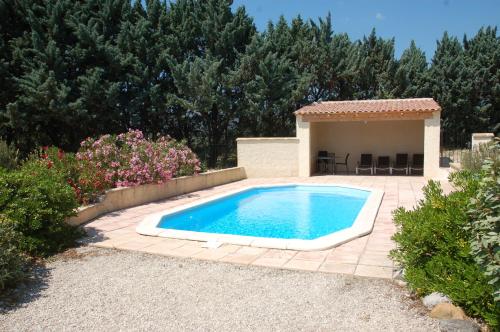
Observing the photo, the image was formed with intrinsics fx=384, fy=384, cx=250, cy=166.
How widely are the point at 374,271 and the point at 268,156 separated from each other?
1158cm

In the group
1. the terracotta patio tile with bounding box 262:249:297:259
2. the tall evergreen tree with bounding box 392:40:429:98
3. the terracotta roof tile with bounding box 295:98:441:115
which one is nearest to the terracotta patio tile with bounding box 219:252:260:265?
the terracotta patio tile with bounding box 262:249:297:259

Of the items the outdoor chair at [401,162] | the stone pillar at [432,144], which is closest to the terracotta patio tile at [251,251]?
the stone pillar at [432,144]

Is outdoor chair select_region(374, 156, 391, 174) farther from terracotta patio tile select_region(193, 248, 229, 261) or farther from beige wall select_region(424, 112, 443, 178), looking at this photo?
terracotta patio tile select_region(193, 248, 229, 261)

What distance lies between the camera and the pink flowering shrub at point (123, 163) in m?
9.53

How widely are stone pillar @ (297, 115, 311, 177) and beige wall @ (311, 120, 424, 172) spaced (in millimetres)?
1323

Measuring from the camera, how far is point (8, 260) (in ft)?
15.3

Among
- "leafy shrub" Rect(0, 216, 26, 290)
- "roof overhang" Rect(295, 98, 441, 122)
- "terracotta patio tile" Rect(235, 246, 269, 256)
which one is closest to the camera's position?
"leafy shrub" Rect(0, 216, 26, 290)

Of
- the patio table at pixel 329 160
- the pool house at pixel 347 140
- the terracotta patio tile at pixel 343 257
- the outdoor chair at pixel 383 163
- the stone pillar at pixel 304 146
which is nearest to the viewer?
the terracotta patio tile at pixel 343 257

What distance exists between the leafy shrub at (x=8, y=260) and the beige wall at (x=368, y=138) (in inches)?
555

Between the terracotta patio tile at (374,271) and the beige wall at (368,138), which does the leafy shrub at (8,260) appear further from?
the beige wall at (368,138)

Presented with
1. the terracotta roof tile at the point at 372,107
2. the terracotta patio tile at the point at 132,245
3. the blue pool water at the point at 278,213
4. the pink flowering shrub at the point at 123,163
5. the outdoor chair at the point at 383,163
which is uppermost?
the terracotta roof tile at the point at 372,107

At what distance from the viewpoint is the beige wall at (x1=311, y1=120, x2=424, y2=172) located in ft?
58.7

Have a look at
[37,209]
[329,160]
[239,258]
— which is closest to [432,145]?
[329,160]

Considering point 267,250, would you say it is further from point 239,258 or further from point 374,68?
point 374,68
